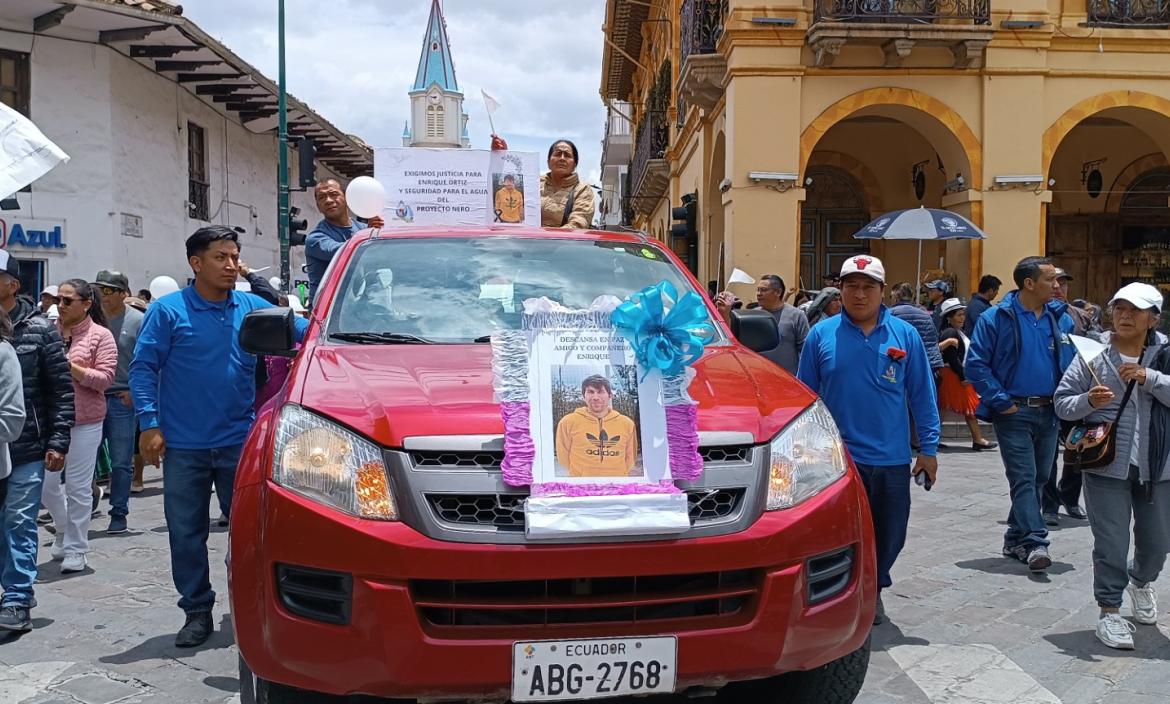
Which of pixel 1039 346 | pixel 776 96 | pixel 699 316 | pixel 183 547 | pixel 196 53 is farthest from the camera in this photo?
pixel 196 53

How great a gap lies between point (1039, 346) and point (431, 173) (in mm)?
3998

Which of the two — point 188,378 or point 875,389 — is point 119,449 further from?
point 875,389

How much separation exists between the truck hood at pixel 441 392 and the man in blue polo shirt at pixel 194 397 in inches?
53.7

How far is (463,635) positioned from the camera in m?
2.87

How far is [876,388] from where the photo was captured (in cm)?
488

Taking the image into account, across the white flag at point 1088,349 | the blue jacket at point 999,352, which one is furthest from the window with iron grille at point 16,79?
the white flag at point 1088,349

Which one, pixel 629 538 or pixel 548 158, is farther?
pixel 548 158

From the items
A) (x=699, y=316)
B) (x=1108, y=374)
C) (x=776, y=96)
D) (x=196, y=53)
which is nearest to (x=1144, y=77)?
(x=776, y=96)

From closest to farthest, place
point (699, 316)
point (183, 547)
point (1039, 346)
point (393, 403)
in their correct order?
1. point (393, 403)
2. point (699, 316)
3. point (183, 547)
4. point (1039, 346)

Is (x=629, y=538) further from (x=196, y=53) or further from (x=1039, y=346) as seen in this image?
(x=196, y=53)

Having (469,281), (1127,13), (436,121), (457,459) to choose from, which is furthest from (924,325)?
(436,121)

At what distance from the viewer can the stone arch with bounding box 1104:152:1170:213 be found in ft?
63.6

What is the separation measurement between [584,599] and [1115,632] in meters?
3.19

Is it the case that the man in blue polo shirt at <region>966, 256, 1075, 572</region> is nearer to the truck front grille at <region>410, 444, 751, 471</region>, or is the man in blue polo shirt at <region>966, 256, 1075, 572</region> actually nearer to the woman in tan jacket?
the woman in tan jacket
